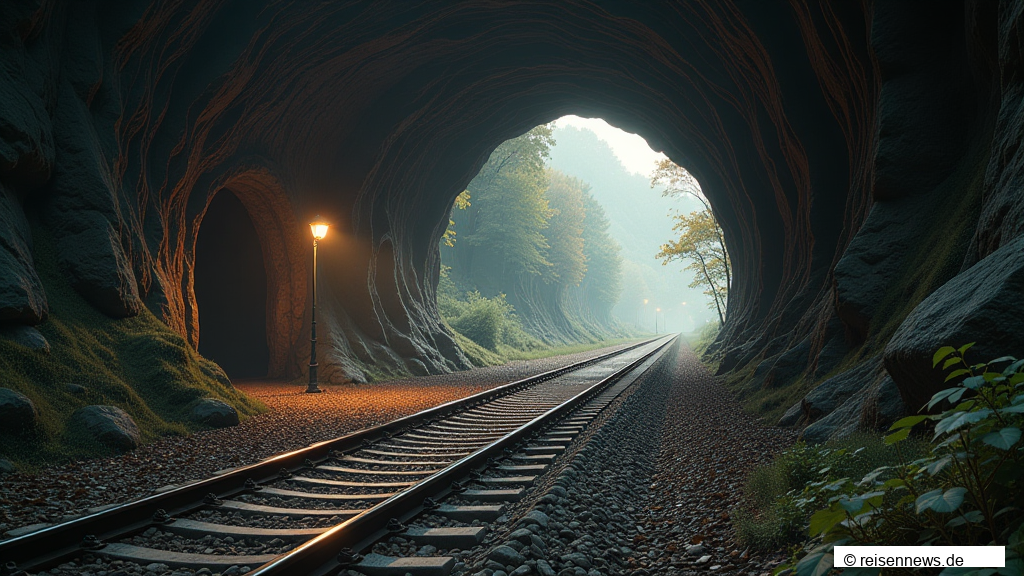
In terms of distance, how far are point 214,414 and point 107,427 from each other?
1901 millimetres

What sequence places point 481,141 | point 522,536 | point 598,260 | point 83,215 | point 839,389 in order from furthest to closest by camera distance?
1. point 598,260
2. point 481,141
3. point 83,215
4. point 839,389
5. point 522,536

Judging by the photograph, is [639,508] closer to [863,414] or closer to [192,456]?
[863,414]

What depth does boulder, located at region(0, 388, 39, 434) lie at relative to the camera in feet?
20.5

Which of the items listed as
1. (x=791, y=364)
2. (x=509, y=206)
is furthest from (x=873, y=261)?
(x=509, y=206)

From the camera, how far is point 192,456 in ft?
22.8

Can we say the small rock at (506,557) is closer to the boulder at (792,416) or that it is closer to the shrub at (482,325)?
the boulder at (792,416)

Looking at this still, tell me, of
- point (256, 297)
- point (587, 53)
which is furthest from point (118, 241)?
point (587, 53)

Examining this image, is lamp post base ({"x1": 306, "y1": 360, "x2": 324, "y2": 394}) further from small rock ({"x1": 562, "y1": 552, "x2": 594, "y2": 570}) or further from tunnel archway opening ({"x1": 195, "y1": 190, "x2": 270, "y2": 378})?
small rock ({"x1": 562, "y1": 552, "x2": 594, "y2": 570})

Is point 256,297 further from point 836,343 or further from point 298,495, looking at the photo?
point 836,343

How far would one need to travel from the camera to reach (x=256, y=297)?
63.1ft

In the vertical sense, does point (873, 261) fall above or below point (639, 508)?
above

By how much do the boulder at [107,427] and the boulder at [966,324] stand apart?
8.37 metres

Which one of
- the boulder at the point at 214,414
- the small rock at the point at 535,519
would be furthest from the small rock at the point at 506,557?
the boulder at the point at 214,414

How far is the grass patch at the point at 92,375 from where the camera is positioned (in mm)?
6734
